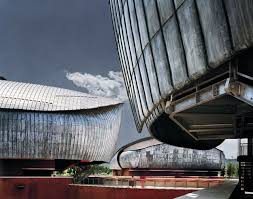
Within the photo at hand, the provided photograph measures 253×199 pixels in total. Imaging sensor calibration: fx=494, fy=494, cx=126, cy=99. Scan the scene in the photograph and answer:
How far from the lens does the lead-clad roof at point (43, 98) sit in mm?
54875

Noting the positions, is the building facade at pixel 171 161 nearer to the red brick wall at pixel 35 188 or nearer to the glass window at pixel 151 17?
the red brick wall at pixel 35 188

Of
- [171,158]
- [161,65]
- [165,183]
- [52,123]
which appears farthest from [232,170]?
[161,65]

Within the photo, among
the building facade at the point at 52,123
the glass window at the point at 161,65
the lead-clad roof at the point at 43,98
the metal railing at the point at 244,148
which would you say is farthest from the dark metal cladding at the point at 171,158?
the glass window at the point at 161,65

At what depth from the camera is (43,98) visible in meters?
56.9

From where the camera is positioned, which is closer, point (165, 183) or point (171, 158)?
point (165, 183)

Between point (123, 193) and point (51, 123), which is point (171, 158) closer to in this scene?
point (51, 123)

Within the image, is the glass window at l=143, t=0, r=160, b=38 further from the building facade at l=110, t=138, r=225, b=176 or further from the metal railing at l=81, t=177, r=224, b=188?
the building facade at l=110, t=138, r=225, b=176

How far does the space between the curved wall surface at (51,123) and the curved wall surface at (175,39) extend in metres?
30.6

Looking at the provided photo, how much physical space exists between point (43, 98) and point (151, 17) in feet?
128

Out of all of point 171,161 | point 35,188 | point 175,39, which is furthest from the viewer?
point 171,161

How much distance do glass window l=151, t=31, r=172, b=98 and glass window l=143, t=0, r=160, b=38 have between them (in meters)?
0.29

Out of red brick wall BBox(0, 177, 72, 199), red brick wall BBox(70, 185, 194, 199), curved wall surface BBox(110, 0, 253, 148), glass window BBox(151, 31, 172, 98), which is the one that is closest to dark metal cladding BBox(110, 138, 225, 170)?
red brick wall BBox(0, 177, 72, 199)

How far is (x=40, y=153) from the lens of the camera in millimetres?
54625

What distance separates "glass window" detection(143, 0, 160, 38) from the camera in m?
18.9
